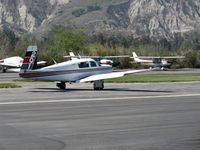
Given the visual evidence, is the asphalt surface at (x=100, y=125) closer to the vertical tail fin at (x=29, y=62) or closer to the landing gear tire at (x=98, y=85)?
the vertical tail fin at (x=29, y=62)

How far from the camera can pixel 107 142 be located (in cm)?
1312

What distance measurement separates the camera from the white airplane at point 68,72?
32.1 m

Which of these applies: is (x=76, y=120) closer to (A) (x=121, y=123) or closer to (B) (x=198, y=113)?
(A) (x=121, y=123)

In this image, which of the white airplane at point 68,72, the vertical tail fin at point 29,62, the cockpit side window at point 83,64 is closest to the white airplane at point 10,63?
the white airplane at point 68,72

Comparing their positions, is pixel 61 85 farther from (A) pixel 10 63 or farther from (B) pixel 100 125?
(A) pixel 10 63

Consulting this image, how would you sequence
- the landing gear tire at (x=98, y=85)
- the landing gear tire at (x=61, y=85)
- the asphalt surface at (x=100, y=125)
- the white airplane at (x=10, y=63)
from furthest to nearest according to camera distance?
the white airplane at (x=10, y=63) < the landing gear tire at (x=61, y=85) < the landing gear tire at (x=98, y=85) < the asphalt surface at (x=100, y=125)

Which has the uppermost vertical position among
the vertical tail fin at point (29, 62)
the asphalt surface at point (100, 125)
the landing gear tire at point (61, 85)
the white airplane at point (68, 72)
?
the vertical tail fin at point (29, 62)

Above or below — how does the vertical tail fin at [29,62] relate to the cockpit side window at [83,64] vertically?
above

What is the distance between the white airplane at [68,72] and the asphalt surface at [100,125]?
763 cm

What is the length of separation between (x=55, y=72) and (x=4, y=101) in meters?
8.80

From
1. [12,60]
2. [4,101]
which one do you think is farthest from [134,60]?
[4,101]

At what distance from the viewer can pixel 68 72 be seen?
111 ft

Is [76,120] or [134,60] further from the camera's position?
[134,60]

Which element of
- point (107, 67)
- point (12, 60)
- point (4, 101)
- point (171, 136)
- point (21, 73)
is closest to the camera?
point (171, 136)
